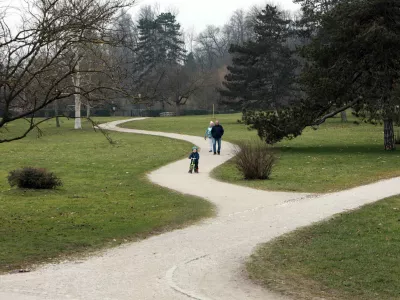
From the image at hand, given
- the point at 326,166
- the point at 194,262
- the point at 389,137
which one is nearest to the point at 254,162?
the point at 326,166

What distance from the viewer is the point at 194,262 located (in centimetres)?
1003

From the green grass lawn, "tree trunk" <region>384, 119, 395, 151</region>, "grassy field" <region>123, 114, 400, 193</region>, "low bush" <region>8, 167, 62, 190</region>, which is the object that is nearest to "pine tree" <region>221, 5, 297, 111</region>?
"grassy field" <region>123, 114, 400, 193</region>

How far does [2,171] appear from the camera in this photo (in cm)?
2600

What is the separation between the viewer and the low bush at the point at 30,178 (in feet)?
63.5

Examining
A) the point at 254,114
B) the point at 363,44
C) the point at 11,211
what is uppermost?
the point at 363,44

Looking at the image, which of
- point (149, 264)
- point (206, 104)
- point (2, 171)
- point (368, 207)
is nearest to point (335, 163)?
point (368, 207)

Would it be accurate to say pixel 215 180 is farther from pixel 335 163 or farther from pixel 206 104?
pixel 206 104

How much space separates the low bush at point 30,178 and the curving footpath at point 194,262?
20.5 ft

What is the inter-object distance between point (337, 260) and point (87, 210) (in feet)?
25.9

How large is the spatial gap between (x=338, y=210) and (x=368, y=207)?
34.1 inches

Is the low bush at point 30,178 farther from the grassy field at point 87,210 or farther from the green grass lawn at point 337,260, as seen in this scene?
the green grass lawn at point 337,260

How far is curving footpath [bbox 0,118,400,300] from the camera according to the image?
8.32m

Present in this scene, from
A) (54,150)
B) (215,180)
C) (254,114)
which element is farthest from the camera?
(54,150)

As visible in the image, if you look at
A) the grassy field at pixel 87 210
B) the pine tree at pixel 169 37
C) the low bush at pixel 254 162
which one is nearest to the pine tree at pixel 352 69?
the grassy field at pixel 87 210
